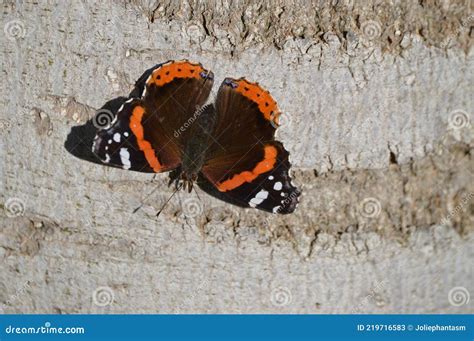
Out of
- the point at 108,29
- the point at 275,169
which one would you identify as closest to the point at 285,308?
the point at 275,169

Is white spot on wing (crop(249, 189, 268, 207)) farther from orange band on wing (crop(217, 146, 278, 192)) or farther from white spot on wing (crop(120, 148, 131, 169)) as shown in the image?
white spot on wing (crop(120, 148, 131, 169))

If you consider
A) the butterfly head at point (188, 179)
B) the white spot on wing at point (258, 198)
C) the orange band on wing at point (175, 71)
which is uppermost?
the orange band on wing at point (175, 71)

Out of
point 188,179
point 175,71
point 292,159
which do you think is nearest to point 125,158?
point 188,179

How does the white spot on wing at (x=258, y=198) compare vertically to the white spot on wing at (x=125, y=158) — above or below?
below

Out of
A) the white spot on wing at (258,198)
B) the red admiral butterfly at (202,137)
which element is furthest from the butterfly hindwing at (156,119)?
the white spot on wing at (258,198)

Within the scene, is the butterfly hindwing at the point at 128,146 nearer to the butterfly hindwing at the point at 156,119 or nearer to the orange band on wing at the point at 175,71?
the butterfly hindwing at the point at 156,119

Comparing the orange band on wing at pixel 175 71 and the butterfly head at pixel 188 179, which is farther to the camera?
the butterfly head at pixel 188 179

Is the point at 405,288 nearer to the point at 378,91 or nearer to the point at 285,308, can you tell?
the point at 285,308
